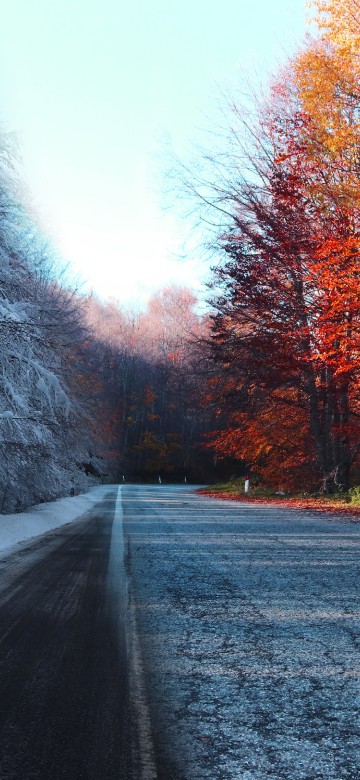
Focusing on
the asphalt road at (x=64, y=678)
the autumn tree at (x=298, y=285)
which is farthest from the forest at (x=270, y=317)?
the asphalt road at (x=64, y=678)

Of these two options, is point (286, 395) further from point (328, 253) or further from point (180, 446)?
point (180, 446)

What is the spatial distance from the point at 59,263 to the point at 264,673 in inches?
898

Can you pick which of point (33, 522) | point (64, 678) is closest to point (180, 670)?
point (64, 678)

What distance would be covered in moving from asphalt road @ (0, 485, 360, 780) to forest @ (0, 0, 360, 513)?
14.2 ft

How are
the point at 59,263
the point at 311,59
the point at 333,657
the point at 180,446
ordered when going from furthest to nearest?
the point at 180,446, the point at 59,263, the point at 311,59, the point at 333,657

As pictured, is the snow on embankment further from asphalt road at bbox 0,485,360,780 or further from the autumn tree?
the autumn tree

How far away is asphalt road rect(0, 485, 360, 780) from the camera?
235cm

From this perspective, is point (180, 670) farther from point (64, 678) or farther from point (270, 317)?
point (270, 317)

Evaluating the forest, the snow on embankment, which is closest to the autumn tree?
the forest

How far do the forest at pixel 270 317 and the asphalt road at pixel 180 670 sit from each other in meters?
4.34

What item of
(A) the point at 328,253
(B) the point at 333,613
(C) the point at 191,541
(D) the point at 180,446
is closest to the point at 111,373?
(D) the point at 180,446

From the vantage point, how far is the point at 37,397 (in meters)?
10.9

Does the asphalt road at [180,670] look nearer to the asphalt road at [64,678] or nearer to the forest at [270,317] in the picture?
the asphalt road at [64,678]

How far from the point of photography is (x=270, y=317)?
66.0 ft
